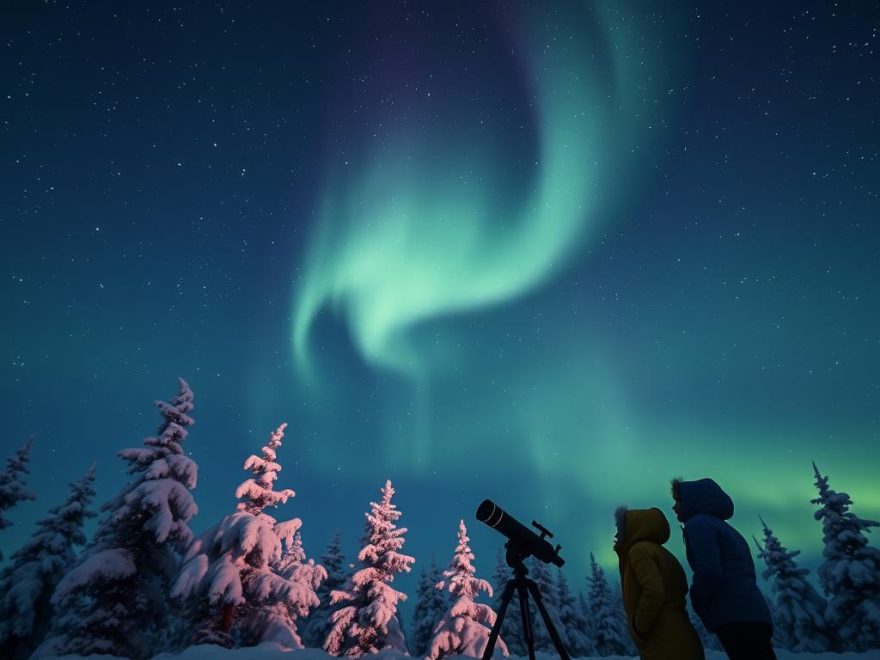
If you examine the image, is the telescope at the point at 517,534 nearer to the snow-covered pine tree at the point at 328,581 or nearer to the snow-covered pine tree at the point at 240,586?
the snow-covered pine tree at the point at 240,586

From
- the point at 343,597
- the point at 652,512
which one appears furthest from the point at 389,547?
the point at 652,512

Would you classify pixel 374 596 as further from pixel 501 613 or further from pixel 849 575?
pixel 849 575

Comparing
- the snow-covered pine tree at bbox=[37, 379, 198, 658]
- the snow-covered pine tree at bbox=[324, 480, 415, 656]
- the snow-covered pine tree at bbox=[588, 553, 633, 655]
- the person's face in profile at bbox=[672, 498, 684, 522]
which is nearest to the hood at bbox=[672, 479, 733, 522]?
the person's face in profile at bbox=[672, 498, 684, 522]

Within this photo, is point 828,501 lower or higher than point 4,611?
higher

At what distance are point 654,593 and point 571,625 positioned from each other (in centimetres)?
3416

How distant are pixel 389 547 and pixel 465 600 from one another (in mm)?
4854

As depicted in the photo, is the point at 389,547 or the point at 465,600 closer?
the point at 465,600

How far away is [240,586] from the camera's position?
15906 mm

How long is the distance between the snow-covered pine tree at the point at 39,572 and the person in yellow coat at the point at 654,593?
28.3 meters

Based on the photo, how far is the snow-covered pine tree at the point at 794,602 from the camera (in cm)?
2562

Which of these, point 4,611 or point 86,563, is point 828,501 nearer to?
point 86,563

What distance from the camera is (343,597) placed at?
21.3 m

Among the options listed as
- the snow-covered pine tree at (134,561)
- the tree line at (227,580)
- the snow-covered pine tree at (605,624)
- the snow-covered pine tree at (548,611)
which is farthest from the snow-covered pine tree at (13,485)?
the snow-covered pine tree at (605,624)

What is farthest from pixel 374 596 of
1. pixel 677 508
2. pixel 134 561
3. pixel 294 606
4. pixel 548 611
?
pixel 677 508
